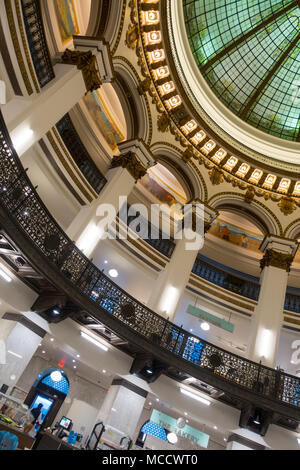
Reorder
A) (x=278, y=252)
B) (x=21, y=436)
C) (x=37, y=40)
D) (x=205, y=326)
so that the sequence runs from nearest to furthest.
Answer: (x=21, y=436) < (x=37, y=40) < (x=278, y=252) < (x=205, y=326)

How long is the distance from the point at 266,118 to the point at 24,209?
13.4m

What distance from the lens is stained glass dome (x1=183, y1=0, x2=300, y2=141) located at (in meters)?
15.0

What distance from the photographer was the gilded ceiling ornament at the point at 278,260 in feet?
42.3

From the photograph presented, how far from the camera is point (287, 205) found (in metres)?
14.4

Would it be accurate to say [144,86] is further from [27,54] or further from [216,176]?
[27,54]

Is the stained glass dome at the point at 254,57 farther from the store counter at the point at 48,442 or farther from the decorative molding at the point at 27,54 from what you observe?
the store counter at the point at 48,442

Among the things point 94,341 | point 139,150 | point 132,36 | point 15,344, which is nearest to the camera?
point 15,344

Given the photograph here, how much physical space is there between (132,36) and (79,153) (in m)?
5.01

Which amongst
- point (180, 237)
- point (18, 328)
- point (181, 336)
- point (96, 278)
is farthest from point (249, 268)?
point (18, 328)

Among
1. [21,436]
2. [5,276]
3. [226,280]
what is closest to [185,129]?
[226,280]

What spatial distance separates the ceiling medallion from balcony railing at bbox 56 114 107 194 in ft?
11.9
